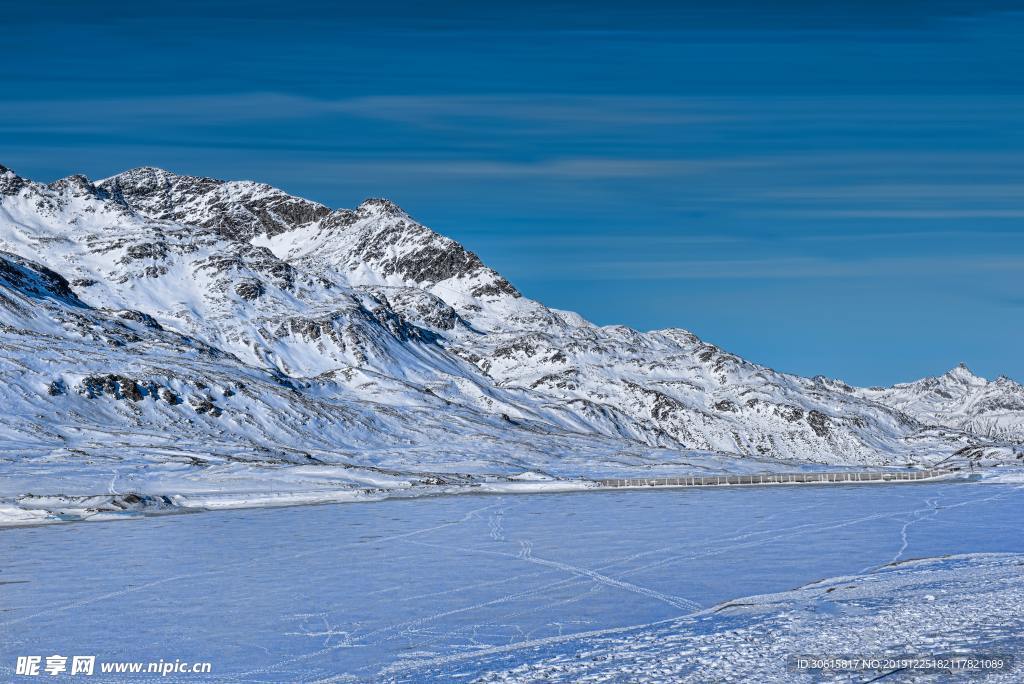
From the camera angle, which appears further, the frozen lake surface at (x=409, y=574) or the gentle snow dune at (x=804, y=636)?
the frozen lake surface at (x=409, y=574)

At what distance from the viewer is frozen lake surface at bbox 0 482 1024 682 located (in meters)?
37.2

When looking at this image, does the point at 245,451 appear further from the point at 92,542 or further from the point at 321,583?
the point at 321,583

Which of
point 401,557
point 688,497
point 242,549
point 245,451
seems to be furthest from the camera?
point 245,451

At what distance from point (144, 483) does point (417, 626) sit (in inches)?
3743

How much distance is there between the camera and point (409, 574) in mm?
53250

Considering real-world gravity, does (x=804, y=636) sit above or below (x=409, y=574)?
below

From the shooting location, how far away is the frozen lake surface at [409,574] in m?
37.2

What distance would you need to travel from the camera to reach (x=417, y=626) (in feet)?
132

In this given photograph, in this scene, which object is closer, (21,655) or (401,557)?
(21,655)

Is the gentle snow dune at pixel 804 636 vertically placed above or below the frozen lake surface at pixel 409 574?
below

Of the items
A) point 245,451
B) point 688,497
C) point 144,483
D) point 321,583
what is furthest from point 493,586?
point 245,451

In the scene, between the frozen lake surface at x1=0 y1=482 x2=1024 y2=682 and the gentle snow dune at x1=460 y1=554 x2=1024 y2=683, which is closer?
the gentle snow dune at x1=460 y1=554 x2=1024 y2=683

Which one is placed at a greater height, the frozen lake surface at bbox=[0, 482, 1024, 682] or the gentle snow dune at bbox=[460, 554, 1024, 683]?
the frozen lake surface at bbox=[0, 482, 1024, 682]

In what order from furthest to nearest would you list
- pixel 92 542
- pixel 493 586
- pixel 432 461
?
pixel 432 461 < pixel 92 542 < pixel 493 586
